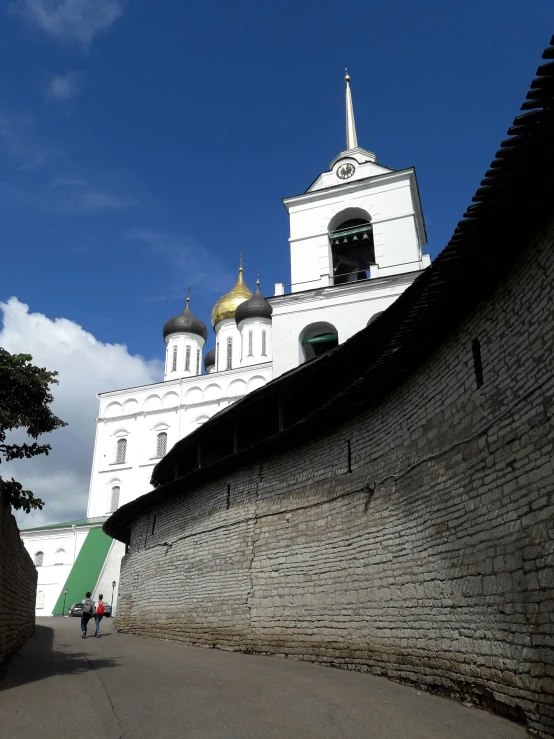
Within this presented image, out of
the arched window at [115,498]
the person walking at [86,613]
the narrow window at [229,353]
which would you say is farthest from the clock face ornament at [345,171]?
the arched window at [115,498]

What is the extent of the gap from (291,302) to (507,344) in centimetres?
1446

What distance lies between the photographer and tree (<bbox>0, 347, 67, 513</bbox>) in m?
8.22

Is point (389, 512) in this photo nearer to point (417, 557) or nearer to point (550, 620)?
point (417, 557)

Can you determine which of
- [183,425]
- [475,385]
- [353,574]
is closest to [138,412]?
[183,425]

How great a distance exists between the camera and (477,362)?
6.77 metres

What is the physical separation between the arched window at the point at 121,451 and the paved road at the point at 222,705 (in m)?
30.5

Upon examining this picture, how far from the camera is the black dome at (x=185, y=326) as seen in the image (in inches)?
1769

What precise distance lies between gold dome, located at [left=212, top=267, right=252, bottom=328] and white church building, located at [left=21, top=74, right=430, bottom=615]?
8cm

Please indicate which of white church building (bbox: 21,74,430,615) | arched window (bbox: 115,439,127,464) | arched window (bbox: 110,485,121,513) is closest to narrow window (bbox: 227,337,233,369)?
white church building (bbox: 21,74,430,615)

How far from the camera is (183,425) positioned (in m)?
39.1

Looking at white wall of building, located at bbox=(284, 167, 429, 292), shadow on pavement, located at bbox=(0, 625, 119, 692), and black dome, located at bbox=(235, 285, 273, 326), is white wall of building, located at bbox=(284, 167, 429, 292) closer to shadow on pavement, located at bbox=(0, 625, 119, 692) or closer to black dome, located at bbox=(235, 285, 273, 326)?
shadow on pavement, located at bbox=(0, 625, 119, 692)

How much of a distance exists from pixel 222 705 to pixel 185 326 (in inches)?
1568

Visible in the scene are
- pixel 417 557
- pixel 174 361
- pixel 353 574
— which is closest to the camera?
pixel 417 557

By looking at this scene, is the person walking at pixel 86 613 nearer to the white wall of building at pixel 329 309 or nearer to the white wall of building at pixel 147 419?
the white wall of building at pixel 329 309
